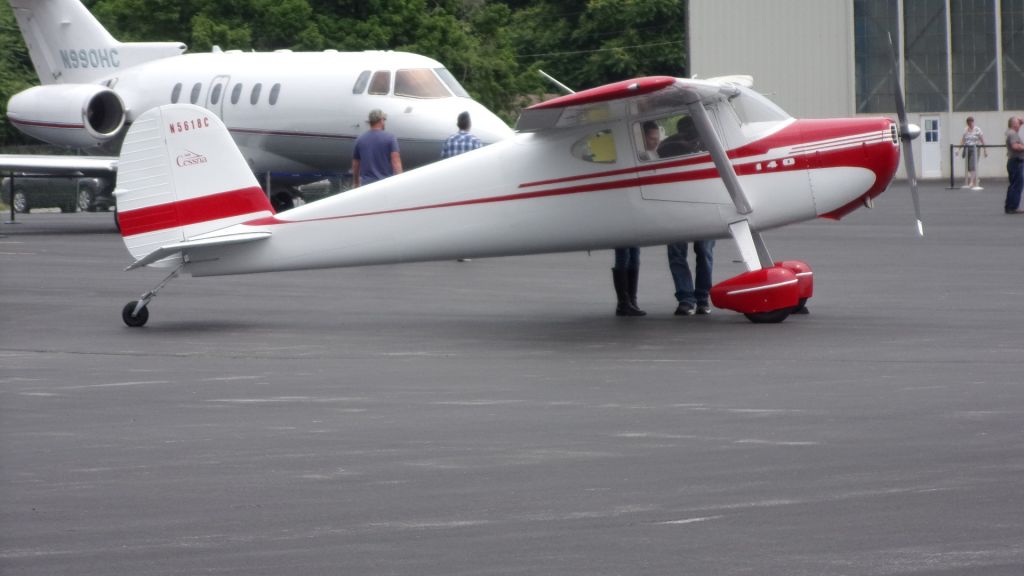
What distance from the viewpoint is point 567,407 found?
10062 millimetres

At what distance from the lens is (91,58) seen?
109 feet

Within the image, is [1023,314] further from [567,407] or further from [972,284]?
[567,407]

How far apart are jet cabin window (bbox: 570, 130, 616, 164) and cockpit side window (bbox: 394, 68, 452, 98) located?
12.3 meters

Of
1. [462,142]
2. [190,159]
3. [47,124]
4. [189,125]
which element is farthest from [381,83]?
[190,159]

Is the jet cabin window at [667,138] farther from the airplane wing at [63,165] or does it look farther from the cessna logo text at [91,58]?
the cessna logo text at [91,58]

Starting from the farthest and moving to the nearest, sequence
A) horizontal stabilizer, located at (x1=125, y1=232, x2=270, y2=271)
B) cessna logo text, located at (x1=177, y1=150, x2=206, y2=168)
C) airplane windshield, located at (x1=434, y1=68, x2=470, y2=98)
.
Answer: airplane windshield, located at (x1=434, y1=68, x2=470, y2=98) → cessna logo text, located at (x1=177, y1=150, x2=206, y2=168) → horizontal stabilizer, located at (x1=125, y1=232, x2=270, y2=271)

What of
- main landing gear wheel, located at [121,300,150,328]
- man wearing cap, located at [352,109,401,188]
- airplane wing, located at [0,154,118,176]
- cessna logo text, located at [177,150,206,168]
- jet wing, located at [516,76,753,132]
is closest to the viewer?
jet wing, located at [516,76,753,132]

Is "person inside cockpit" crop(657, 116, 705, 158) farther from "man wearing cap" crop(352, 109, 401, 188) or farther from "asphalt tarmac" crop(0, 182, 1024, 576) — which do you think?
"man wearing cap" crop(352, 109, 401, 188)

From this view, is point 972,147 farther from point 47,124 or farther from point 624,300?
point 624,300

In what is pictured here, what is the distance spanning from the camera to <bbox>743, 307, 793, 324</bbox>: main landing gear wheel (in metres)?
14.6

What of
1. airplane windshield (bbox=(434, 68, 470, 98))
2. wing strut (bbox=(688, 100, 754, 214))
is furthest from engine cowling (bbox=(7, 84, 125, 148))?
wing strut (bbox=(688, 100, 754, 214))

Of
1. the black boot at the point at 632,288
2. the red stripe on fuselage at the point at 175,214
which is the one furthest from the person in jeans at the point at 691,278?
the red stripe on fuselage at the point at 175,214

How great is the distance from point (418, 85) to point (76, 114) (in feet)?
27.3

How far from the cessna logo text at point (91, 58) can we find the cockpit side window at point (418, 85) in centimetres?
879
